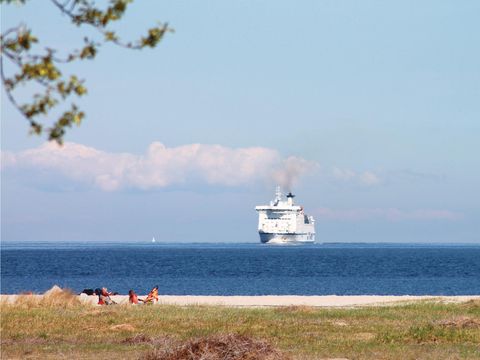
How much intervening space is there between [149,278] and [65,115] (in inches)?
3633

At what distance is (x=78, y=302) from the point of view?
121ft

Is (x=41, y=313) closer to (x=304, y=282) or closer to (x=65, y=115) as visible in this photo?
(x=65, y=115)

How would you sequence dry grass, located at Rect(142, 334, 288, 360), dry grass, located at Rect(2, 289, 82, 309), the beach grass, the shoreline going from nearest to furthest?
dry grass, located at Rect(142, 334, 288, 360) → the beach grass → dry grass, located at Rect(2, 289, 82, 309) → the shoreline

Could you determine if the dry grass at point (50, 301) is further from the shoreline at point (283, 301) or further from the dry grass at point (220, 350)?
the dry grass at point (220, 350)

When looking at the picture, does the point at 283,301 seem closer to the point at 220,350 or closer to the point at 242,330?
the point at 242,330

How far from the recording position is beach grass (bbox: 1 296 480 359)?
73.3 ft

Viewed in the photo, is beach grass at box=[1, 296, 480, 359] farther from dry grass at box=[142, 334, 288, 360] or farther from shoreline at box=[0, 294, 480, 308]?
shoreline at box=[0, 294, 480, 308]

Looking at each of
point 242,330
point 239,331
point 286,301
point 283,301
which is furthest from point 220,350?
point 286,301

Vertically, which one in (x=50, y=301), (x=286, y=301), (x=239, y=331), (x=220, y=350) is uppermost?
(x=50, y=301)

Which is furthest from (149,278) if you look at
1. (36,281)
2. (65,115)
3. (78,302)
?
(65,115)

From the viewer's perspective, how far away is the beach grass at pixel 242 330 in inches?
879

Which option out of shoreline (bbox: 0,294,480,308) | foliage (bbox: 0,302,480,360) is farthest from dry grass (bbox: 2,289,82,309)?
shoreline (bbox: 0,294,480,308)

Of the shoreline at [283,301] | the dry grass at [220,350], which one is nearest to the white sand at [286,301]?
the shoreline at [283,301]

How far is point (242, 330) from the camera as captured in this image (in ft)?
89.2
